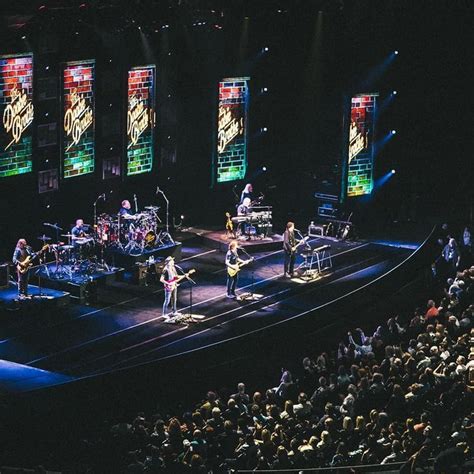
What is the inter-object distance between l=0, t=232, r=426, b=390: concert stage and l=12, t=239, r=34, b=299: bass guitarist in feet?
2.20

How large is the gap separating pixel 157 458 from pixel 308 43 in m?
18.1

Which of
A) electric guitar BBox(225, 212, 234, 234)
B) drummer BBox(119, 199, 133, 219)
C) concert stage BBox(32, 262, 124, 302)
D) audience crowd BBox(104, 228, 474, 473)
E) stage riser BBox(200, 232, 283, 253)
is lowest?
audience crowd BBox(104, 228, 474, 473)

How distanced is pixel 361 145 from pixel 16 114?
33.0 ft

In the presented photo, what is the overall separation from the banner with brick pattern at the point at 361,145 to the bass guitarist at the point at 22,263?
10567 millimetres

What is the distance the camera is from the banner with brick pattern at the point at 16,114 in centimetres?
2681

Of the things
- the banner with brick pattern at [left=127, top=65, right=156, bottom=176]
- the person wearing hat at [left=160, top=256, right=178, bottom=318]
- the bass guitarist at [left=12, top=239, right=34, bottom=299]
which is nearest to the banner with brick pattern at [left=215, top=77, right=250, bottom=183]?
the banner with brick pattern at [left=127, top=65, right=156, bottom=176]

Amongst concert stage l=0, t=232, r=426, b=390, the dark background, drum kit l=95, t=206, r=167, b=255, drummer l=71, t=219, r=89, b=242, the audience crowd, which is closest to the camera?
the audience crowd

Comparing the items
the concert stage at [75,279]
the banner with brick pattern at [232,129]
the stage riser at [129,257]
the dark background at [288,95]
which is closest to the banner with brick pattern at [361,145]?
the dark background at [288,95]

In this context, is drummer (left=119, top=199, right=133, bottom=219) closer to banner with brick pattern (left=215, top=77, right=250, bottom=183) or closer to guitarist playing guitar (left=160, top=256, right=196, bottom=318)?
guitarist playing guitar (left=160, top=256, right=196, bottom=318)

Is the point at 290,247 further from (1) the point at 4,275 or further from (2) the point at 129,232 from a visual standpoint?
(1) the point at 4,275

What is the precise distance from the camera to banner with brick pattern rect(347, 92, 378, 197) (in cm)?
3344

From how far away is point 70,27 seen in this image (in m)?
28.1

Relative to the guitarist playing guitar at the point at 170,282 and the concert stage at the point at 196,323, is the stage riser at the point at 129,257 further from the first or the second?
the guitarist playing guitar at the point at 170,282

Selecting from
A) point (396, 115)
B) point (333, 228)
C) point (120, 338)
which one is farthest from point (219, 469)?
point (396, 115)
